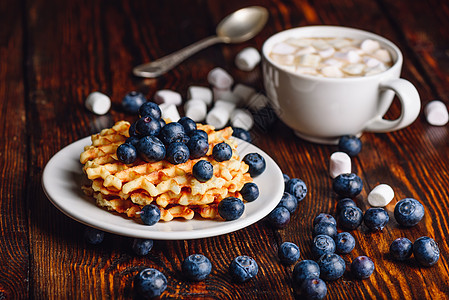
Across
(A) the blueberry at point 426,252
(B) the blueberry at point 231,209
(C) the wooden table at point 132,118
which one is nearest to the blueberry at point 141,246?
(C) the wooden table at point 132,118

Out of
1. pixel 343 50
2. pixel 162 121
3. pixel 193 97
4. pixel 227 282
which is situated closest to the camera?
pixel 227 282

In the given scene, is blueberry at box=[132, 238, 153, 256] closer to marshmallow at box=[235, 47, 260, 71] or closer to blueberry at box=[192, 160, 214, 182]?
blueberry at box=[192, 160, 214, 182]

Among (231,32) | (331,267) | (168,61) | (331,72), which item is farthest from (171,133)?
(231,32)

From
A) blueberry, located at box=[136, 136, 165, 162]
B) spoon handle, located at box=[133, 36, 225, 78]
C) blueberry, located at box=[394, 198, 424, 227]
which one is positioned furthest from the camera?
spoon handle, located at box=[133, 36, 225, 78]

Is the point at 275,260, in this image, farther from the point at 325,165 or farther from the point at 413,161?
the point at 413,161

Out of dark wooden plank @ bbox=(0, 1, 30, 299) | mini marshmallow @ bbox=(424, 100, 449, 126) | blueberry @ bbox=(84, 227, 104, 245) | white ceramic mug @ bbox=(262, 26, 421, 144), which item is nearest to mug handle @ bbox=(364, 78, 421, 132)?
white ceramic mug @ bbox=(262, 26, 421, 144)

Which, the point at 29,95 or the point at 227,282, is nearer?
the point at 227,282

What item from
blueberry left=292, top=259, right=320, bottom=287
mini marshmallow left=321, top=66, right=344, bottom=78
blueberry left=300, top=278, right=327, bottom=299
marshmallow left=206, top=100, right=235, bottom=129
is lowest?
marshmallow left=206, top=100, right=235, bottom=129

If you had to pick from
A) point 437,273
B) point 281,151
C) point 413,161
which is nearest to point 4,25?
point 281,151
